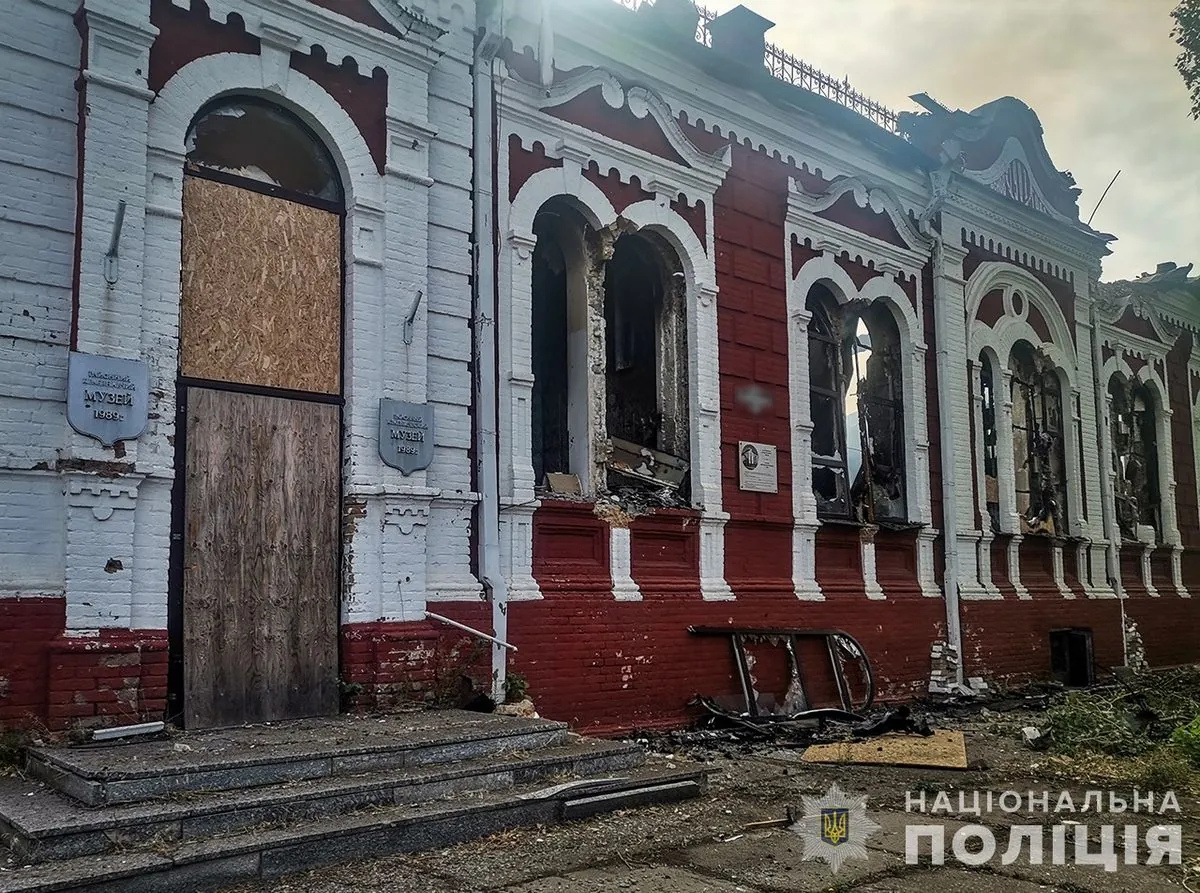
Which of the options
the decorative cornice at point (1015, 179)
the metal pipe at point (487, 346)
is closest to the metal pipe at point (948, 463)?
the decorative cornice at point (1015, 179)

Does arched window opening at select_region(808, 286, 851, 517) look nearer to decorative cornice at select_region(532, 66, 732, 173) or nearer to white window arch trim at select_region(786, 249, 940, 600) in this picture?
white window arch trim at select_region(786, 249, 940, 600)

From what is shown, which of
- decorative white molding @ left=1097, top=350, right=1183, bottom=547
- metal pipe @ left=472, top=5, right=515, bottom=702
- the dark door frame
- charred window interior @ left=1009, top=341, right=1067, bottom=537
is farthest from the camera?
decorative white molding @ left=1097, top=350, right=1183, bottom=547

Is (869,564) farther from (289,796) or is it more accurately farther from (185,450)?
(289,796)

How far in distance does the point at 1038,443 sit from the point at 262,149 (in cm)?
1220

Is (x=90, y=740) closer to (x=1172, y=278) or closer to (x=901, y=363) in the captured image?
(x=901, y=363)

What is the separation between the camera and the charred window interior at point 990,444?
586 inches

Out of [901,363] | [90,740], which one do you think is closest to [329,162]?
[90,740]

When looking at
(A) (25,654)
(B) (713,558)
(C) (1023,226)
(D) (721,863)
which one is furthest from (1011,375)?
(A) (25,654)

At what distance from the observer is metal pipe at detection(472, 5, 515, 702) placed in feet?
28.9

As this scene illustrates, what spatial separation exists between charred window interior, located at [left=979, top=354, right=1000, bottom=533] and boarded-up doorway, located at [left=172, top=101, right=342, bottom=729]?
976 cm

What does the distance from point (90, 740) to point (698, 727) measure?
5.41 metres

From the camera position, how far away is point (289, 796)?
554 cm

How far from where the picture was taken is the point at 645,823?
6332 millimetres

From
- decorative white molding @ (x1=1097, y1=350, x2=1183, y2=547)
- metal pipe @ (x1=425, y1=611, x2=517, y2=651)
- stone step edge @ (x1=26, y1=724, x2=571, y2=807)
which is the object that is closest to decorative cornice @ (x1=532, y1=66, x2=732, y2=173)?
metal pipe @ (x1=425, y1=611, x2=517, y2=651)
